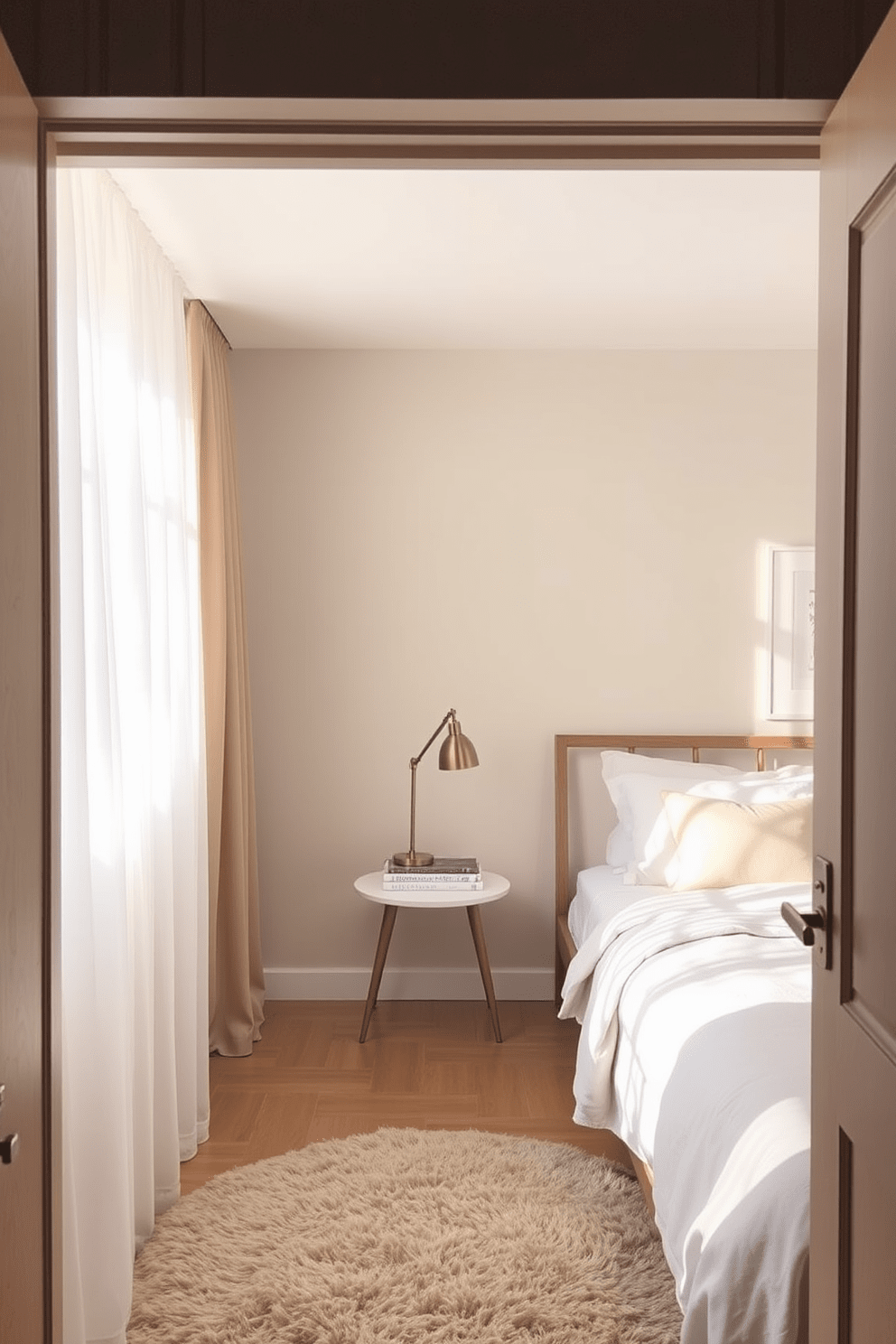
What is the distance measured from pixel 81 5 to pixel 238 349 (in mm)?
3025

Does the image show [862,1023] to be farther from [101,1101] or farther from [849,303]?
[101,1101]

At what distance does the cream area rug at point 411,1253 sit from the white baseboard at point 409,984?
1.22m

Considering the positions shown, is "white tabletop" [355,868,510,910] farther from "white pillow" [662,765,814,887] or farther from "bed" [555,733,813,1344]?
"white pillow" [662,765,814,887]

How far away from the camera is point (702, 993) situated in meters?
2.60

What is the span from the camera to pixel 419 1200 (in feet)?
9.16

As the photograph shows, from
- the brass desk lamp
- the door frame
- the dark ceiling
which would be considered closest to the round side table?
the brass desk lamp

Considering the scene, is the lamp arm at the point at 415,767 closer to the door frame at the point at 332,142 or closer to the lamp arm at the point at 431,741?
the lamp arm at the point at 431,741

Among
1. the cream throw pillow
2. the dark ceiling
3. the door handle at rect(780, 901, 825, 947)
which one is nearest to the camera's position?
the dark ceiling

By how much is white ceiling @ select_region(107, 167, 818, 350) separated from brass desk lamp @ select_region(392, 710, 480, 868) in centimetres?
144

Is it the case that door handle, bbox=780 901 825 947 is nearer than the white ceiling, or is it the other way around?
door handle, bbox=780 901 825 947

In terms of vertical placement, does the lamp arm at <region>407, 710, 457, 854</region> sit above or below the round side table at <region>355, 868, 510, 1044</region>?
above

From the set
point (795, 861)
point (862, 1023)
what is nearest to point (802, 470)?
point (795, 861)

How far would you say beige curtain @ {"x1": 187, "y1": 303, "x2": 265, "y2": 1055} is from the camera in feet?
12.2

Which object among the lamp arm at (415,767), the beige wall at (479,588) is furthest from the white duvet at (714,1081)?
the beige wall at (479,588)
